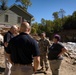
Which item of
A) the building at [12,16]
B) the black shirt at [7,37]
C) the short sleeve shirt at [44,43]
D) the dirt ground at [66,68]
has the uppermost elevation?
the building at [12,16]

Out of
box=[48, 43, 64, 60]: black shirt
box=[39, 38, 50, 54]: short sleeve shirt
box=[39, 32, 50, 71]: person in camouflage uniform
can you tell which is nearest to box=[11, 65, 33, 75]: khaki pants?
box=[48, 43, 64, 60]: black shirt

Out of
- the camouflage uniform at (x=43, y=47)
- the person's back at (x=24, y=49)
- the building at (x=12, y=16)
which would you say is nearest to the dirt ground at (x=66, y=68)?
the camouflage uniform at (x=43, y=47)

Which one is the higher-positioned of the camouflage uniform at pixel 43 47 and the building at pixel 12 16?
the building at pixel 12 16

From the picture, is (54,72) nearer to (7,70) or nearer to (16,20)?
(7,70)

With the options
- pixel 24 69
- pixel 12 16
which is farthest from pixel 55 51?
pixel 12 16

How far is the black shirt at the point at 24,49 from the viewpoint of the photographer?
5.14m

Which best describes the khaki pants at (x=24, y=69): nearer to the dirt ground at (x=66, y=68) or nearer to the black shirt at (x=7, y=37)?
the black shirt at (x=7, y=37)

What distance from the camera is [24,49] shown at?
5.21m

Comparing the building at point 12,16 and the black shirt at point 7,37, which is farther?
the building at point 12,16

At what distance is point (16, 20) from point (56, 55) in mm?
43553

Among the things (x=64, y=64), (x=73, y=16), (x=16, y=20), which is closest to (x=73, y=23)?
(x=73, y=16)

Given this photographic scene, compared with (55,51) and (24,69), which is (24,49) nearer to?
(24,69)

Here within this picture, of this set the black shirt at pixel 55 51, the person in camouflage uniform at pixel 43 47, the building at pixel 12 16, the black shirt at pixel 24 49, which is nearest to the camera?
the black shirt at pixel 24 49

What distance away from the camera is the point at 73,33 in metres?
67.8
